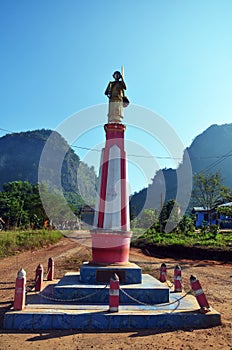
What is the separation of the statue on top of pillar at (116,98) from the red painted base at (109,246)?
3.25 metres

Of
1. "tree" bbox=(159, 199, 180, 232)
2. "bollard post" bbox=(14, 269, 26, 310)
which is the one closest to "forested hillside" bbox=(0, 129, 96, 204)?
"tree" bbox=(159, 199, 180, 232)

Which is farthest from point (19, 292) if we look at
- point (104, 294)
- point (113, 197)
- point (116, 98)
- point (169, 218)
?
point (169, 218)

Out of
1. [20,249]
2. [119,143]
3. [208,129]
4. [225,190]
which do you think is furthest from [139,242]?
[208,129]

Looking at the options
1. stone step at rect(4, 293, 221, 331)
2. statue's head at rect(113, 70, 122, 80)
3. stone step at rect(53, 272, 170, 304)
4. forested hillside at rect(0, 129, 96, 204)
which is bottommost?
stone step at rect(4, 293, 221, 331)

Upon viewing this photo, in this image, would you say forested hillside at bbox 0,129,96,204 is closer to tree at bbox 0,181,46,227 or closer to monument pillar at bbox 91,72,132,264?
tree at bbox 0,181,46,227

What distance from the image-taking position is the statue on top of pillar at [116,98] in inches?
374

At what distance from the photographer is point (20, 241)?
23688mm

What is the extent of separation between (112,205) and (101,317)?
3.14 meters

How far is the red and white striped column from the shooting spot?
8.70 m

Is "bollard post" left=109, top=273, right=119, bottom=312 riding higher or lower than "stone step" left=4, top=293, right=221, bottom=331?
higher

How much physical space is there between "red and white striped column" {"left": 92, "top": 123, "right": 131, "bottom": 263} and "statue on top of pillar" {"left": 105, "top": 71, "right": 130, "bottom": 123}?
27 cm

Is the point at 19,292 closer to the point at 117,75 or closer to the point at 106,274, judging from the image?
the point at 106,274

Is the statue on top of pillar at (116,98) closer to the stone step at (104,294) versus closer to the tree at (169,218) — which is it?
the stone step at (104,294)

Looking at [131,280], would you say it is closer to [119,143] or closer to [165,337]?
[165,337]
